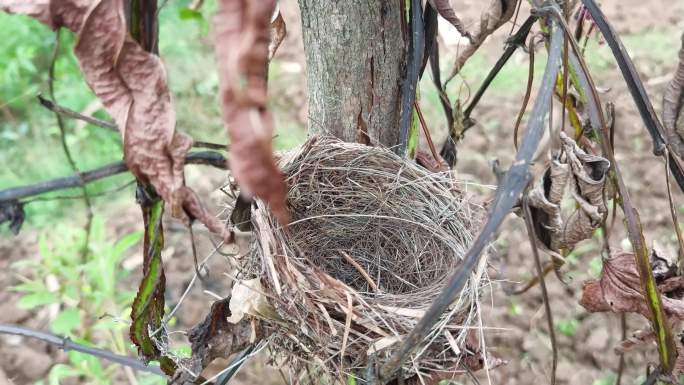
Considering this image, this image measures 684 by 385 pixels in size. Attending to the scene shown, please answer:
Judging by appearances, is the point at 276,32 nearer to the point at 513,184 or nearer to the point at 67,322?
the point at 513,184

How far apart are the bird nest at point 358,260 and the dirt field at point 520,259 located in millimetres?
207

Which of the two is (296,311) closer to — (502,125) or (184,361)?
(184,361)

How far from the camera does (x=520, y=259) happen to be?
175cm

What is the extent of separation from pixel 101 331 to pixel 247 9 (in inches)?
59.7

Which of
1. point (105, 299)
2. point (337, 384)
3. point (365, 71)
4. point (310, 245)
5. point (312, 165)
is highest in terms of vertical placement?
point (365, 71)

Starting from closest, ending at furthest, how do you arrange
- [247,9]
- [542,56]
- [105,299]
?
[247,9] → [105,299] → [542,56]

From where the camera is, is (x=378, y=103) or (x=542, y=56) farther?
(x=542, y=56)

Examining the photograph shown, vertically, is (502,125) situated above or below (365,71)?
below

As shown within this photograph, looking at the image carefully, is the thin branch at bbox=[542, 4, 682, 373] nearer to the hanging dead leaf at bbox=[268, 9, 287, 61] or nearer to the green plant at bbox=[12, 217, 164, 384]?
the hanging dead leaf at bbox=[268, 9, 287, 61]

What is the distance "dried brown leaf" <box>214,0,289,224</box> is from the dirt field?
79cm

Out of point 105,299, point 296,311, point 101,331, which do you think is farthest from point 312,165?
point 101,331

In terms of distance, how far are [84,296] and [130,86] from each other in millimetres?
1180

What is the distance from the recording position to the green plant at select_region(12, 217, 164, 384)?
131cm

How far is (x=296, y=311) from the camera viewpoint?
713 millimetres
